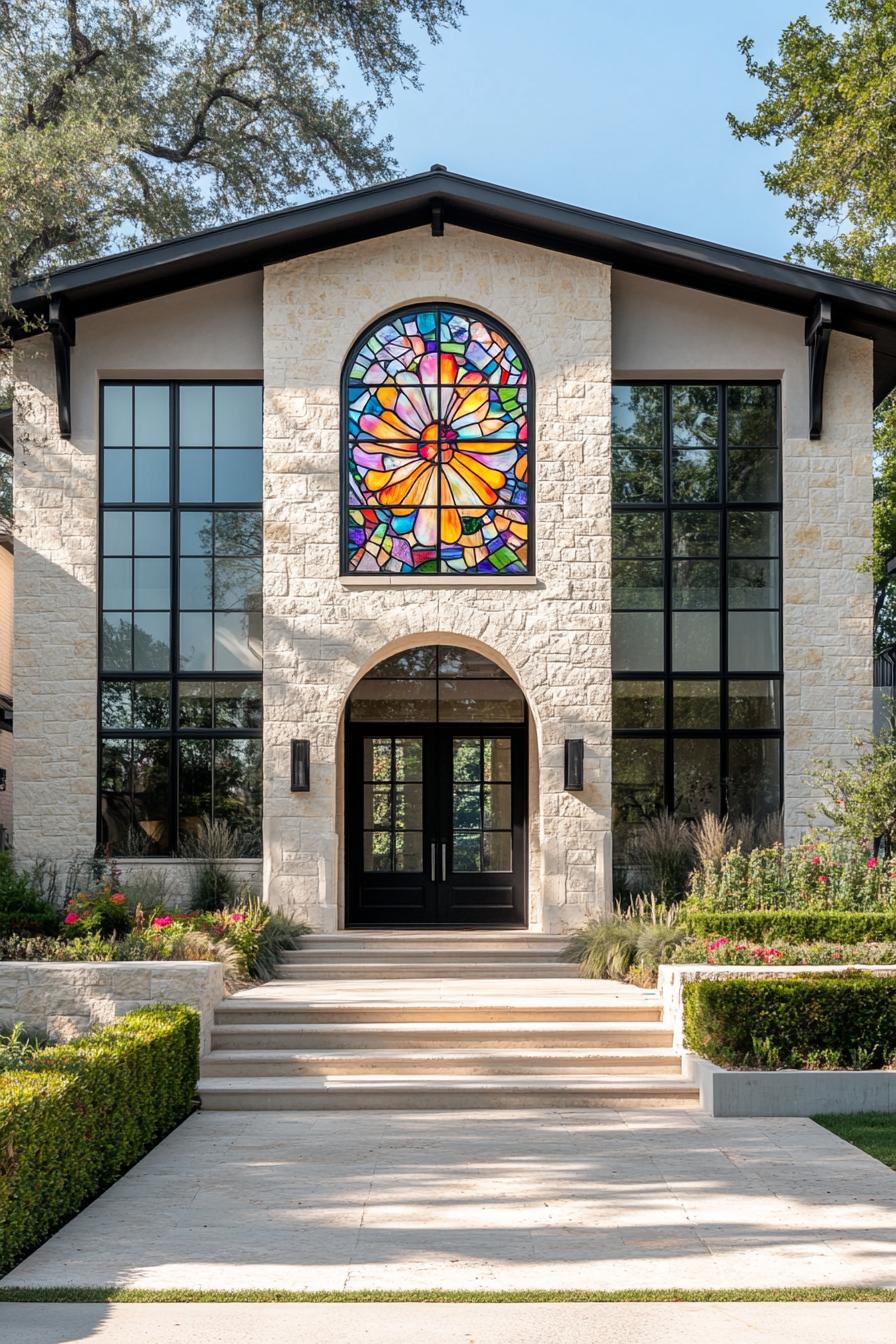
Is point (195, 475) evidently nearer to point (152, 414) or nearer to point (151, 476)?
point (151, 476)

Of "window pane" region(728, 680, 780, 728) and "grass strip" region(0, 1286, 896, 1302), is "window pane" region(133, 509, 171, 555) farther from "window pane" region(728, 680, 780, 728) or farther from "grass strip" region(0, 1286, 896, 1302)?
"grass strip" region(0, 1286, 896, 1302)

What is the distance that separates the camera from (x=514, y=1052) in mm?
10227

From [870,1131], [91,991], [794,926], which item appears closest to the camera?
[870,1131]

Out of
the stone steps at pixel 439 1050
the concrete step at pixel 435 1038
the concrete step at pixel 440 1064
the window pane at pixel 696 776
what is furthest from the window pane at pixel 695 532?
the concrete step at pixel 440 1064

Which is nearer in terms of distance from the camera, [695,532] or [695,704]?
[695,704]

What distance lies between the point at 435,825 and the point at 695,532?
463 cm

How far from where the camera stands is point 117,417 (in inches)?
627

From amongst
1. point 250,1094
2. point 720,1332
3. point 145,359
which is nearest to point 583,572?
point 145,359

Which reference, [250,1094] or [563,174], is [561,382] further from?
[563,174]

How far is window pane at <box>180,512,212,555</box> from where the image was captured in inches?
622

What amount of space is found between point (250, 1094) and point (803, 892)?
6.50 meters

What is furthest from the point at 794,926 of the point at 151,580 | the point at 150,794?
the point at 151,580

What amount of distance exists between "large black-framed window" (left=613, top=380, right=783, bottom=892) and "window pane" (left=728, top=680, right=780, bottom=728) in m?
0.01

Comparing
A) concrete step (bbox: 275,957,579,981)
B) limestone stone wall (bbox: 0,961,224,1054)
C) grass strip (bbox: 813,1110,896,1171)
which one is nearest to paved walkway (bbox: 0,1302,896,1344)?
grass strip (bbox: 813,1110,896,1171)
